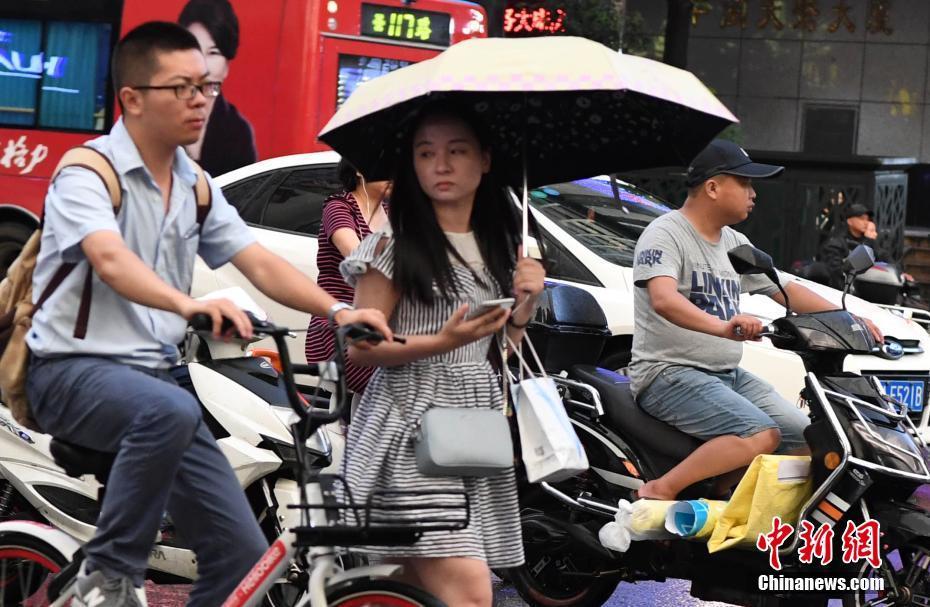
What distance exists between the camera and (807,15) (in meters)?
25.2

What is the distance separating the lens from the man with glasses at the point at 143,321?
3.46m

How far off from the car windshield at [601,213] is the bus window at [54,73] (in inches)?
196

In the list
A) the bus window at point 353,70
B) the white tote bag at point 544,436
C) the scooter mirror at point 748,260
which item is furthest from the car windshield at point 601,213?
the white tote bag at point 544,436

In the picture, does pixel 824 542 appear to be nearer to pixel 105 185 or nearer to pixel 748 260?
pixel 748 260

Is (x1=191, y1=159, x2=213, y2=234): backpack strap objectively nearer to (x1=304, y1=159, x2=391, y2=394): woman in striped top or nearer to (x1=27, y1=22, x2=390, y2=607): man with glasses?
(x1=27, y1=22, x2=390, y2=607): man with glasses

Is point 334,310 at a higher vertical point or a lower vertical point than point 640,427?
higher

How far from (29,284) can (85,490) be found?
1.58 m

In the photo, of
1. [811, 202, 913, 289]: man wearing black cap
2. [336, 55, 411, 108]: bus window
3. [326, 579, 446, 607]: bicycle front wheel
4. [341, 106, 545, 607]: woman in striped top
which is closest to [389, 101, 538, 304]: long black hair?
[341, 106, 545, 607]: woman in striped top

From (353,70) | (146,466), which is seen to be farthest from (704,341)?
(353,70)

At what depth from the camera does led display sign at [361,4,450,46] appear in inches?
462

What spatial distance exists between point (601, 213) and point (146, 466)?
5866 millimetres

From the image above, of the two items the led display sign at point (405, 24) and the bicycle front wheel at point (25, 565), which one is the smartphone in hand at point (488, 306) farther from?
the led display sign at point (405, 24)

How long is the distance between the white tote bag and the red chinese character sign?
10272 millimetres

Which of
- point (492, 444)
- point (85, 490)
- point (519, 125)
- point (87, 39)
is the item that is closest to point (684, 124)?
point (519, 125)
